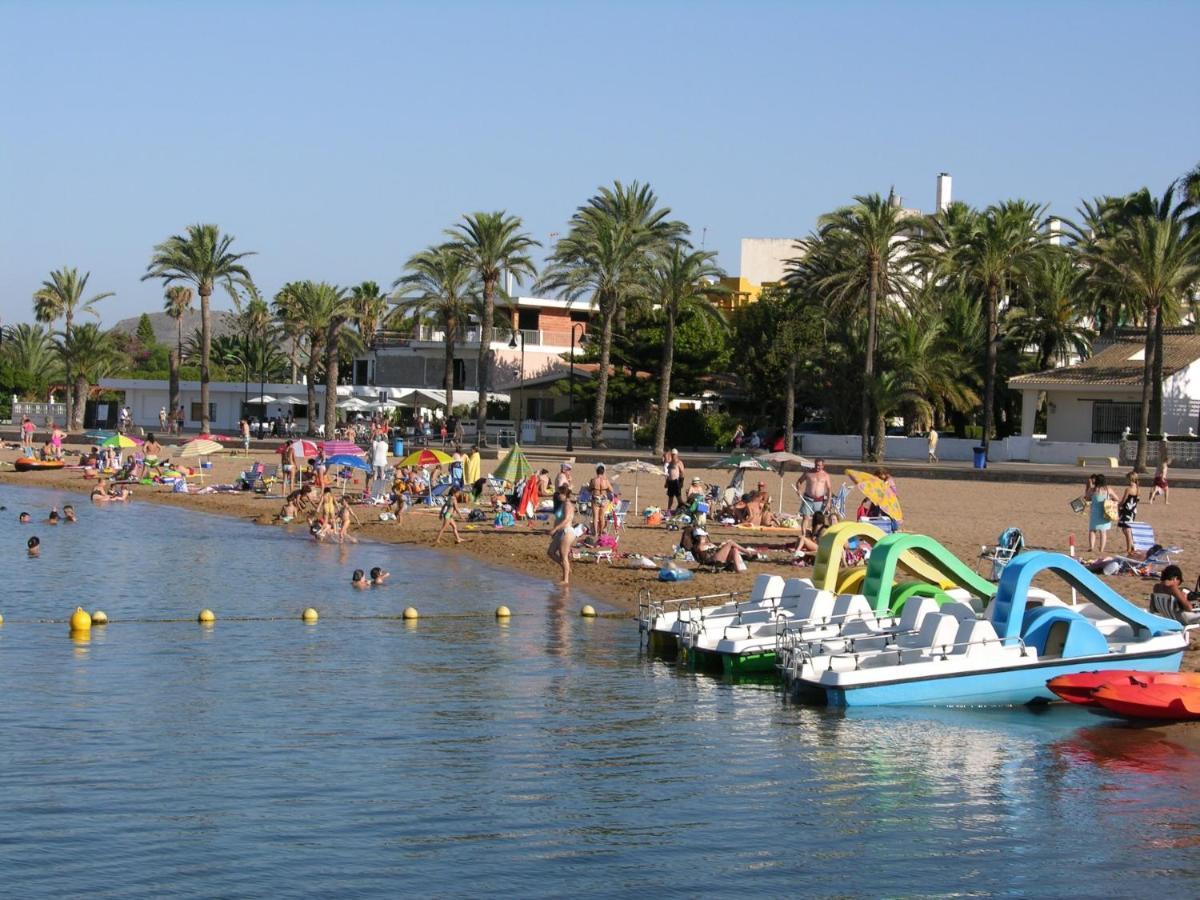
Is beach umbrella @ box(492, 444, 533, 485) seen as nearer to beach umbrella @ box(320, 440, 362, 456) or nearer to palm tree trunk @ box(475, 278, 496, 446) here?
beach umbrella @ box(320, 440, 362, 456)

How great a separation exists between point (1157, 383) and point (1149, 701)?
38.3 meters

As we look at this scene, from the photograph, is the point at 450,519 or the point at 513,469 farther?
the point at 513,469

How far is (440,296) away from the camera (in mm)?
73125

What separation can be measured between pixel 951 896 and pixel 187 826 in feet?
18.6

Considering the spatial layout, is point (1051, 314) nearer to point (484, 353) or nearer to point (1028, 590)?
point (484, 353)

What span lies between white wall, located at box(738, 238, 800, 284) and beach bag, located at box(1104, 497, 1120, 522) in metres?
A: 73.0

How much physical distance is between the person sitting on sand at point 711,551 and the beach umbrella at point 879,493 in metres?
2.27

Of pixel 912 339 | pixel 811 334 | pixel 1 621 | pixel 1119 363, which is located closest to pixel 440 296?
pixel 811 334

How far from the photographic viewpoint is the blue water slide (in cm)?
1599

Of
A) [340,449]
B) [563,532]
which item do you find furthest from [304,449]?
[563,532]

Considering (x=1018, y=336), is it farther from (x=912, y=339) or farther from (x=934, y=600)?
(x=934, y=600)

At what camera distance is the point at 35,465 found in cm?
5131

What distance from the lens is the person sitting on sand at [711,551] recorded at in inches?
968

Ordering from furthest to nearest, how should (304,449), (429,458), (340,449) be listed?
(304,449)
(340,449)
(429,458)
